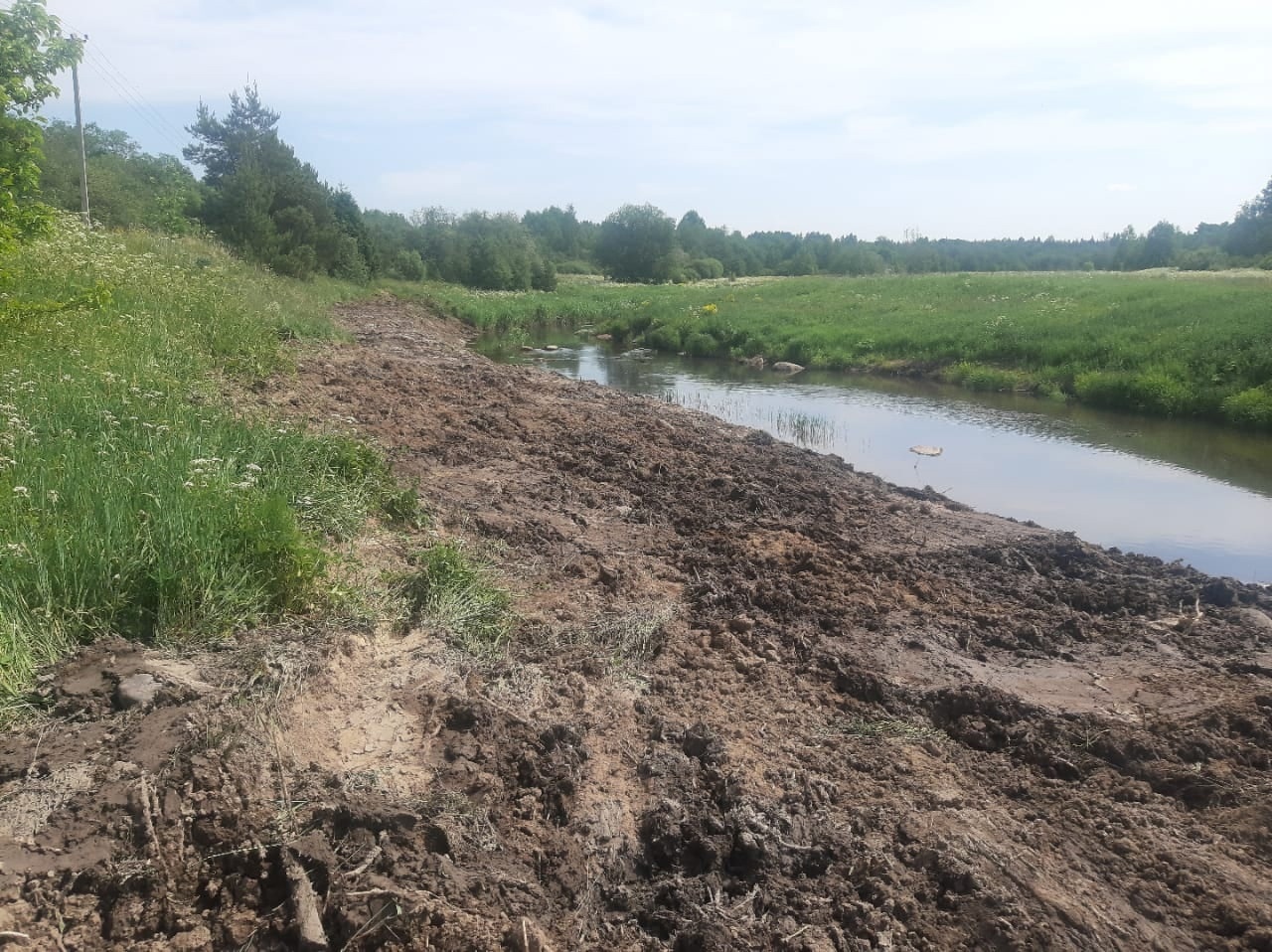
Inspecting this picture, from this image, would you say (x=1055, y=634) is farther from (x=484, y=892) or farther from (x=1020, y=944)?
(x=484, y=892)

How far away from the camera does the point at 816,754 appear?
429cm

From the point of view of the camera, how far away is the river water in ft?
34.0

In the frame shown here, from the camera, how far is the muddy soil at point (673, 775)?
9.32 feet

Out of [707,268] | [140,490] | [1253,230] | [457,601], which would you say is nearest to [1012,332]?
[457,601]

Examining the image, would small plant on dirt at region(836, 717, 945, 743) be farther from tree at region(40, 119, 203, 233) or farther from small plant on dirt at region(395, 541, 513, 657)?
tree at region(40, 119, 203, 233)

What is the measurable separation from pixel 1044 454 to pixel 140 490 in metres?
13.7

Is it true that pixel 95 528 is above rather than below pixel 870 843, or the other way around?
above

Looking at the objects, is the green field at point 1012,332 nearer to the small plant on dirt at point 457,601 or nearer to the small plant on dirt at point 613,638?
the small plant on dirt at point 613,638

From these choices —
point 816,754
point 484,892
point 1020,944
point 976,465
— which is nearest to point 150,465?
point 484,892

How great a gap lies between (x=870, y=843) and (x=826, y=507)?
19.2 ft

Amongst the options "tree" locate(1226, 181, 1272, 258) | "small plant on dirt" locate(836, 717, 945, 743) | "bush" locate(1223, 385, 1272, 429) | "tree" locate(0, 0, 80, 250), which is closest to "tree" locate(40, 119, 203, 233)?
"tree" locate(0, 0, 80, 250)

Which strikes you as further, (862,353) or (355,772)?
(862,353)

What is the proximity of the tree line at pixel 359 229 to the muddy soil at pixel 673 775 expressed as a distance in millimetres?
5344

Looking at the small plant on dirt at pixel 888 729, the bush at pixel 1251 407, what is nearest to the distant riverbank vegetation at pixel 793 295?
the bush at pixel 1251 407
